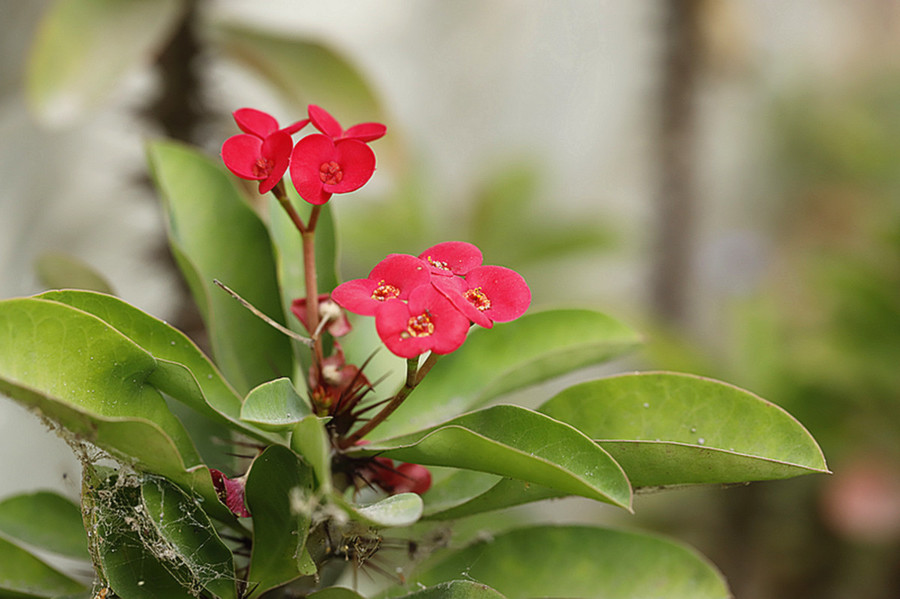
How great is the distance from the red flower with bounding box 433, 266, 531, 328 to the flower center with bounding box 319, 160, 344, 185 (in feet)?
0.32

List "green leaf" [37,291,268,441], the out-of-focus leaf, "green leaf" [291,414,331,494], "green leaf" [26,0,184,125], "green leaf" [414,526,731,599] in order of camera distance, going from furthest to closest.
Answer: "green leaf" [26,0,184,125], the out-of-focus leaf, "green leaf" [414,526,731,599], "green leaf" [37,291,268,441], "green leaf" [291,414,331,494]

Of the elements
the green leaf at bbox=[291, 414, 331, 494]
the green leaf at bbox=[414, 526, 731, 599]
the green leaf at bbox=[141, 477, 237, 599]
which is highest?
the green leaf at bbox=[291, 414, 331, 494]

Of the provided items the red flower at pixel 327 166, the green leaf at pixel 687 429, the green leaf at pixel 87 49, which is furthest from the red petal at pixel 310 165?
the green leaf at pixel 87 49

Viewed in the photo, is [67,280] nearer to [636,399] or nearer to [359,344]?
[359,344]

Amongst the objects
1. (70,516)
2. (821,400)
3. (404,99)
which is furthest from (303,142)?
(404,99)

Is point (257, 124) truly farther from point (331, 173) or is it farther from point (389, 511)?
point (389, 511)

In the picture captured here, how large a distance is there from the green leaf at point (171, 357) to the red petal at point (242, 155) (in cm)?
11

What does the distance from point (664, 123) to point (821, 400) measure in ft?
2.82

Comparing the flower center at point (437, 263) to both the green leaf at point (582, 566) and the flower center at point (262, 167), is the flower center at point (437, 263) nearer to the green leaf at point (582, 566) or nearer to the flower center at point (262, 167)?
the flower center at point (262, 167)

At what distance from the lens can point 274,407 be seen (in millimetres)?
417

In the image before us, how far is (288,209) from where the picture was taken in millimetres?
464

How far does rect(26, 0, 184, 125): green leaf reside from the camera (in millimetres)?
851

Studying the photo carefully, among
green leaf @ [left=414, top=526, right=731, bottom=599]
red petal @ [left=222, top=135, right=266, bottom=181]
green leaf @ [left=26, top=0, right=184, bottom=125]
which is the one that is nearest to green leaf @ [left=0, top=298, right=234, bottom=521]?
red petal @ [left=222, top=135, right=266, bottom=181]

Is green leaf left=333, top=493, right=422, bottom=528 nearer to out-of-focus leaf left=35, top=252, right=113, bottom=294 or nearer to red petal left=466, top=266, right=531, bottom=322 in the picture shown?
red petal left=466, top=266, right=531, bottom=322
